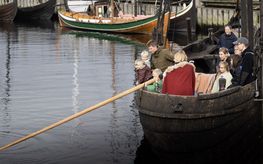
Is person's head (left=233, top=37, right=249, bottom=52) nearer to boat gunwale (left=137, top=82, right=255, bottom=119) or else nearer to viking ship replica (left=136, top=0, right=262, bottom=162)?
viking ship replica (left=136, top=0, right=262, bottom=162)

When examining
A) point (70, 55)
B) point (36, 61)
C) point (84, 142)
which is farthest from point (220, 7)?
point (84, 142)

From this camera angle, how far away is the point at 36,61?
28656mm

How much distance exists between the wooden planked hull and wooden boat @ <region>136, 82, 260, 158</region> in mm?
31965

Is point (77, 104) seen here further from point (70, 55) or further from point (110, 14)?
point (110, 14)

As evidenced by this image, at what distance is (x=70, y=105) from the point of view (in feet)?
58.2

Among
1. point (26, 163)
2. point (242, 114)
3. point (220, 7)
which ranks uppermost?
point (220, 7)

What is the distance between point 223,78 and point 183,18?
31801 millimetres

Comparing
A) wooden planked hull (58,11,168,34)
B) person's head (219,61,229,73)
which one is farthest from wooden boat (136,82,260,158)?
wooden planked hull (58,11,168,34)

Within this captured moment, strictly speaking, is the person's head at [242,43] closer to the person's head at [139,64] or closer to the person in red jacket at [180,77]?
the person in red jacket at [180,77]

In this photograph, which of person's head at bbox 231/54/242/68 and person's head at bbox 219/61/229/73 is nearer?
person's head at bbox 219/61/229/73

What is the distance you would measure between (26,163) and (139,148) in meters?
2.40

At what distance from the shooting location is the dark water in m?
12.7

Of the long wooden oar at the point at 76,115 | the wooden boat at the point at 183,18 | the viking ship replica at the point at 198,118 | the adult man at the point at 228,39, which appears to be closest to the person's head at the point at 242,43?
the viking ship replica at the point at 198,118

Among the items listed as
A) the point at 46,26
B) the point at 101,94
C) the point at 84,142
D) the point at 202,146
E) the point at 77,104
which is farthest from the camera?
the point at 46,26
